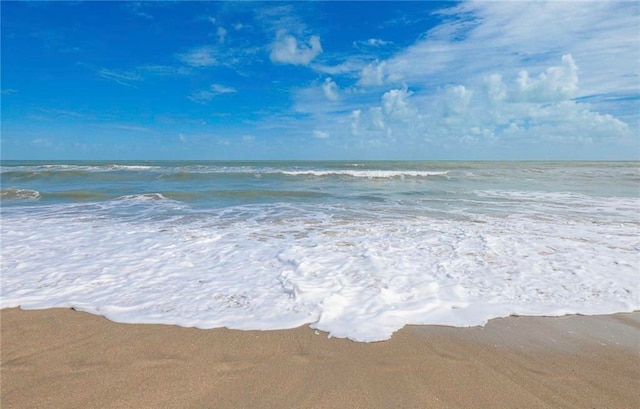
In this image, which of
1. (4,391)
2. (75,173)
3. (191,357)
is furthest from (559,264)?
(75,173)

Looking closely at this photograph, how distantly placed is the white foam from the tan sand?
0.26m

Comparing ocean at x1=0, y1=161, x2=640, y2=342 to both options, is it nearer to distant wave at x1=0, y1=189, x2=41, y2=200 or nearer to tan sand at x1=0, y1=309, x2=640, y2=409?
tan sand at x1=0, y1=309, x2=640, y2=409

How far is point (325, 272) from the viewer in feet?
14.9

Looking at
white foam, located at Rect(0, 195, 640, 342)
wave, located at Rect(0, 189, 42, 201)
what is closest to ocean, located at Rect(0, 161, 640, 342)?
white foam, located at Rect(0, 195, 640, 342)

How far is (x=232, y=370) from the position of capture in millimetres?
2520

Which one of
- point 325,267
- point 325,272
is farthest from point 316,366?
point 325,267

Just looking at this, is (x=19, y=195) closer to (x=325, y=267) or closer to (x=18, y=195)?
(x=18, y=195)

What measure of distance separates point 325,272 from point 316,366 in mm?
1993

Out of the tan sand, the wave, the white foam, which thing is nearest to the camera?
the tan sand

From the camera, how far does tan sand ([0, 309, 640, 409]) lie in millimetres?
2238

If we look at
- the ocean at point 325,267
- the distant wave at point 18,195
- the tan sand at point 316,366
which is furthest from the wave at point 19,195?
the tan sand at point 316,366

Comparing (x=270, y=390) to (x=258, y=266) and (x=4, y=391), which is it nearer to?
(x=4, y=391)

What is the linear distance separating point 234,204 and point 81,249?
5997 millimetres

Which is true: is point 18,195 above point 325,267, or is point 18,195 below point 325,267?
above
